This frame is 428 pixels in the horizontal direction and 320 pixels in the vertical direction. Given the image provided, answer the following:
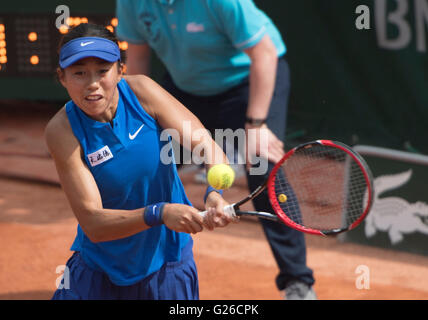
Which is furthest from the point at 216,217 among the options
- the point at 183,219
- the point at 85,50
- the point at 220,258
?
the point at 220,258

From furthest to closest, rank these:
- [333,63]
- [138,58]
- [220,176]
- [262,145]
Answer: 1. [333,63]
2. [138,58]
3. [262,145]
4. [220,176]

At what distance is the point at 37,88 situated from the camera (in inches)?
283

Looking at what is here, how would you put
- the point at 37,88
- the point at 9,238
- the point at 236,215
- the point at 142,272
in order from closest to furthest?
the point at 236,215, the point at 142,272, the point at 9,238, the point at 37,88

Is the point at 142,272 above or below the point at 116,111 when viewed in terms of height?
below

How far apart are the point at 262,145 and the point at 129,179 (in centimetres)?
119

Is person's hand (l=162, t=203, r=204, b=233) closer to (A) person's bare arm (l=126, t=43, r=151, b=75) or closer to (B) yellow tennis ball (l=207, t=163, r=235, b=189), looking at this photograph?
(B) yellow tennis ball (l=207, t=163, r=235, b=189)

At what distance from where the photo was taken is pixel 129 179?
8.27ft

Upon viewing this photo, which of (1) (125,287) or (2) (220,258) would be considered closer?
→ (1) (125,287)

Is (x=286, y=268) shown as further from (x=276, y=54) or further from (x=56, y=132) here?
(x=56, y=132)

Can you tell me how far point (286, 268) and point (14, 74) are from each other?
11.6ft

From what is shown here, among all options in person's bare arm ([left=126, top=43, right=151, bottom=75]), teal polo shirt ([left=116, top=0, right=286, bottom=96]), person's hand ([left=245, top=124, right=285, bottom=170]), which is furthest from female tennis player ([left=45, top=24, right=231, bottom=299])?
person's bare arm ([left=126, top=43, right=151, bottom=75])

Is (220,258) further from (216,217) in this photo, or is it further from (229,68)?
(216,217)

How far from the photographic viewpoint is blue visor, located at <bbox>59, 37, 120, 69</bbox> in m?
2.35

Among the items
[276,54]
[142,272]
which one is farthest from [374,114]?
[142,272]
